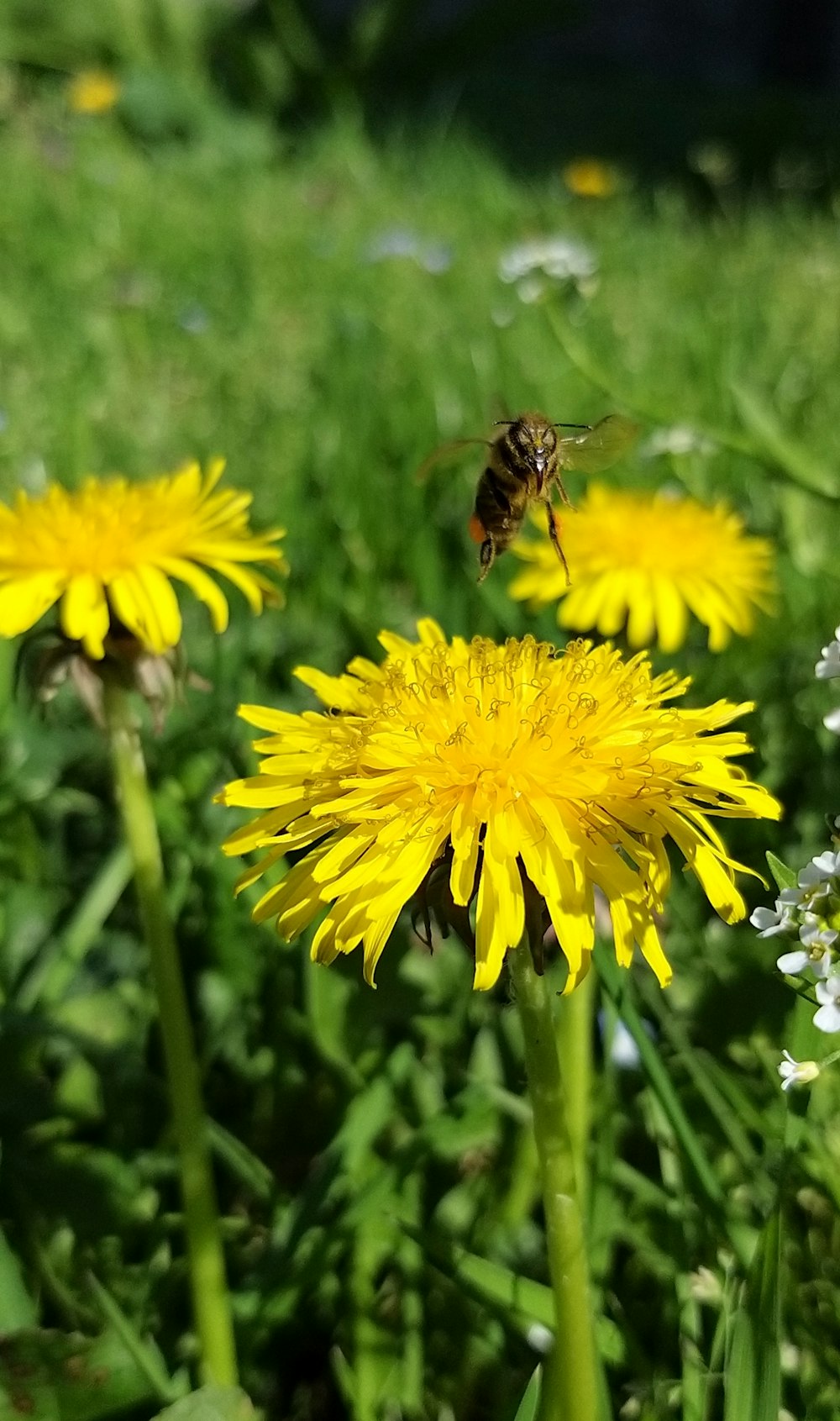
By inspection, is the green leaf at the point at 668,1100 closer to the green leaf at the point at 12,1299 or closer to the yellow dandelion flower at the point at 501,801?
the yellow dandelion flower at the point at 501,801

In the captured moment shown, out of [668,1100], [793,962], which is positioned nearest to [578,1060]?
[668,1100]

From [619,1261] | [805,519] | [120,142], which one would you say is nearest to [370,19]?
[120,142]

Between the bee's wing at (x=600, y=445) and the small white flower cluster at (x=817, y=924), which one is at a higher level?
the bee's wing at (x=600, y=445)

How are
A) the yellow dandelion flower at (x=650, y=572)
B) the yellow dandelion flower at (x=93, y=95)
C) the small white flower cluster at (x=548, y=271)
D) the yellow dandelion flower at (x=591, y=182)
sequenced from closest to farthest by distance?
the yellow dandelion flower at (x=650, y=572), the small white flower cluster at (x=548, y=271), the yellow dandelion flower at (x=591, y=182), the yellow dandelion flower at (x=93, y=95)

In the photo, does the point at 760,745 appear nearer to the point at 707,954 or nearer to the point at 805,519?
the point at 707,954

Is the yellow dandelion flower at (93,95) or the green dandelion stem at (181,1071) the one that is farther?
the yellow dandelion flower at (93,95)

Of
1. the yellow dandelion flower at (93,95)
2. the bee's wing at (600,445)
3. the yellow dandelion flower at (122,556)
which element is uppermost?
the yellow dandelion flower at (93,95)

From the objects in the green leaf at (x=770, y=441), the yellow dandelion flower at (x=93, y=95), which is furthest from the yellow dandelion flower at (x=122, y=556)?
the yellow dandelion flower at (x=93, y=95)

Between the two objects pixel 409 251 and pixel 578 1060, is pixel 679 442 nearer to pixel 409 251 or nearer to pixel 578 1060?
pixel 578 1060
